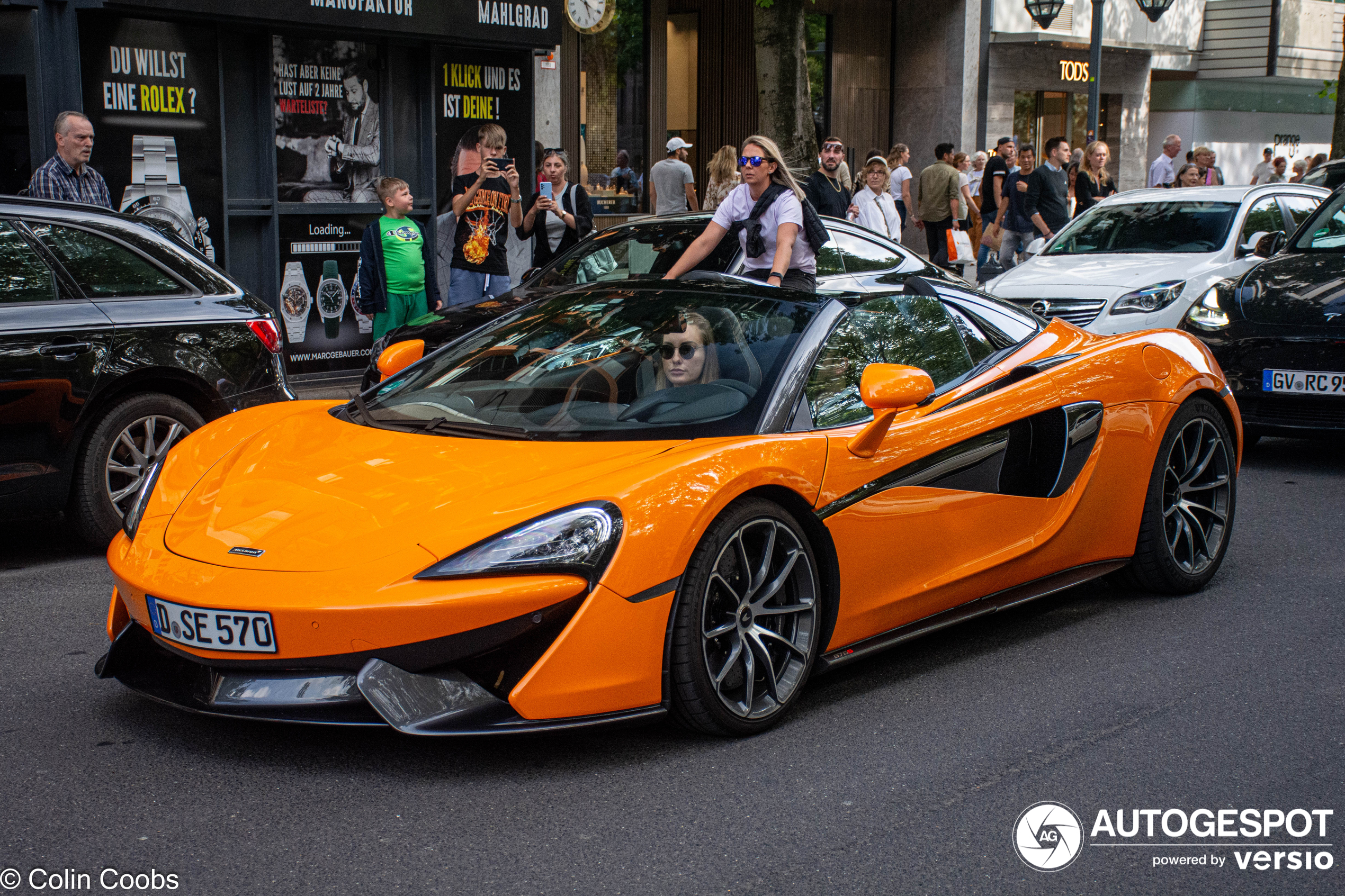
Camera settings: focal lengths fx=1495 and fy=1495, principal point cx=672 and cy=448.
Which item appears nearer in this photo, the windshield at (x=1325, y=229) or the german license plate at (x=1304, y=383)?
the german license plate at (x=1304, y=383)

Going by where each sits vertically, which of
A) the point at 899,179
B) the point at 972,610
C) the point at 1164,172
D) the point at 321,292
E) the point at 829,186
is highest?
the point at 1164,172

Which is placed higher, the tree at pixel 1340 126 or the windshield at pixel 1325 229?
the tree at pixel 1340 126

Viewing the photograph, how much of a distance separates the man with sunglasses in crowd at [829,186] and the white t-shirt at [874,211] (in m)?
0.52

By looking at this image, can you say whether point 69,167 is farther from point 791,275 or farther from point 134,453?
point 791,275

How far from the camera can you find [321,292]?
1229cm

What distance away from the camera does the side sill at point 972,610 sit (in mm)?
4391

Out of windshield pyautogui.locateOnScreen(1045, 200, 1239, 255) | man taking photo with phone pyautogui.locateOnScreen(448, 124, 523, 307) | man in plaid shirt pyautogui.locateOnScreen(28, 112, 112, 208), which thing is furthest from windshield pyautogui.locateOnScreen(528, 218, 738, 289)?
windshield pyautogui.locateOnScreen(1045, 200, 1239, 255)

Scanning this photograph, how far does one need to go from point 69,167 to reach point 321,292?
11.6ft

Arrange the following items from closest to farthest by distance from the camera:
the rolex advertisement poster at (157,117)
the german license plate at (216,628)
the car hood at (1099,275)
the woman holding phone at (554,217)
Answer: the german license plate at (216,628) < the rolex advertisement poster at (157,117) < the woman holding phone at (554,217) < the car hood at (1099,275)

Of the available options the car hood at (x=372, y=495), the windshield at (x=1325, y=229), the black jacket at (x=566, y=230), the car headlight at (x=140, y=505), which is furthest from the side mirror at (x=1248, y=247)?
the car headlight at (x=140, y=505)

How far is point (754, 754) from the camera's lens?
4004 mm

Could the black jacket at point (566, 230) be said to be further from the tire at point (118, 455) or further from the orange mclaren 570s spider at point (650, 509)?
the orange mclaren 570s spider at point (650, 509)

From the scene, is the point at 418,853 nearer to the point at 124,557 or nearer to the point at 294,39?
the point at 124,557

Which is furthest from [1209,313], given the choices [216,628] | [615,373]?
[216,628]
